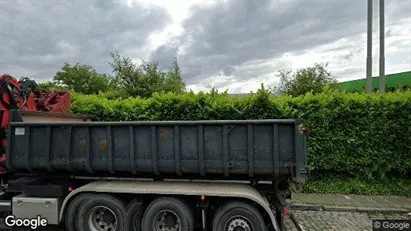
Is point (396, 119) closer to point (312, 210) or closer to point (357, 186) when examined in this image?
point (357, 186)

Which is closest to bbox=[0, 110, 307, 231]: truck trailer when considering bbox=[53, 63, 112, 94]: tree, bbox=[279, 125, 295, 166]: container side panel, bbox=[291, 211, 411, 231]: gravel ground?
bbox=[279, 125, 295, 166]: container side panel

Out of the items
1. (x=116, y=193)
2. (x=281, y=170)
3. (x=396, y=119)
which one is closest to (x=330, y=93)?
(x=396, y=119)

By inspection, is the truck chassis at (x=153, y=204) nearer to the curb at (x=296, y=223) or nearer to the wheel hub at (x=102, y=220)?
the wheel hub at (x=102, y=220)

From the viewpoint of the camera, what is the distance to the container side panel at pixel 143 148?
4.59 meters

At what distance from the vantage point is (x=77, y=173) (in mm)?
4996

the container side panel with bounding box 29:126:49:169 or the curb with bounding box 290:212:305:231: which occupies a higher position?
the container side panel with bounding box 29:126:49:169

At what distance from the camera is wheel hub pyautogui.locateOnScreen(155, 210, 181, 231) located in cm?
456

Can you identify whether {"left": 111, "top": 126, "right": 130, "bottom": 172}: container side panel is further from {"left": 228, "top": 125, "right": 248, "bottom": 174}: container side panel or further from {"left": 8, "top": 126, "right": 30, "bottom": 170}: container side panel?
{"left": 228, "top": 125, "right": 248, "bottom": 174}: container side panel

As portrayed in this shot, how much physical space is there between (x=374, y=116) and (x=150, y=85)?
9447 mm

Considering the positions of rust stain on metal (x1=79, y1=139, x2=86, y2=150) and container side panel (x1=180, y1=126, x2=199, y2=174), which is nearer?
container side panel (x1=180, y1=126, x2=199, y2=174)

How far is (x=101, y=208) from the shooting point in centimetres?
477

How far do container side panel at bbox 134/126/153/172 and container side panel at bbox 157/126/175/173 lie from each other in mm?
162

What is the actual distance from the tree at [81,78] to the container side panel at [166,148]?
24858 millimetres

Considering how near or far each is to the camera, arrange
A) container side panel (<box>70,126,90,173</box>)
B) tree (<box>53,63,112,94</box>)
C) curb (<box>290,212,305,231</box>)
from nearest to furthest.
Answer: container side panel (<box>70,126,90,173</box>), curb (<box>290,212,305,231</box>), tree (<box>53,63,112,94</box>)
